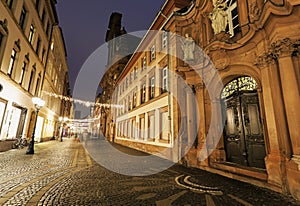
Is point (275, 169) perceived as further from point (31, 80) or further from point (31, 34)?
point (31, 34)

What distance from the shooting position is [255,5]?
5969 mm

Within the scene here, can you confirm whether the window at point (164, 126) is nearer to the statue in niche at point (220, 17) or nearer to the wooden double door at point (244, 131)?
the wooden double door at point (244, 131)

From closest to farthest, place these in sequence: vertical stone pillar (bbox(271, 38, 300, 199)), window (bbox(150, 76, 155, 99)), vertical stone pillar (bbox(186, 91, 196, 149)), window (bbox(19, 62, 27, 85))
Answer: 1. vertical stone pillar (bbox(271, 38, 300, 199))
2. vertical stone pillar (bbox(186, 91, 196, 149))
3. window (bbox(19, 62, 27, 85))
4. window (bbox(150, 76, 155, 99))

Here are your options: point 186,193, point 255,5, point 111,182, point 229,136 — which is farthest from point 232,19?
point 111,182

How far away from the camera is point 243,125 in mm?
6645

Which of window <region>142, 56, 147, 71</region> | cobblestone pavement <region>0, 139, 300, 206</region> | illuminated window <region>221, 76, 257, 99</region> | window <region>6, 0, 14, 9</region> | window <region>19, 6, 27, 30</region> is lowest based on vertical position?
cobblestone pavement <region>0, 139, 300, 206</region>

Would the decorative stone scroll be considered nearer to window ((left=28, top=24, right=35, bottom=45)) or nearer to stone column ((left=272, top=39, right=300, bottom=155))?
stone column ((left=272, top=39, right=300, bottom=155))

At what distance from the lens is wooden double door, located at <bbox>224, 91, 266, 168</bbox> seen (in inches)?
240

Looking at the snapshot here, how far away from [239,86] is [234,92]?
0.34 meters

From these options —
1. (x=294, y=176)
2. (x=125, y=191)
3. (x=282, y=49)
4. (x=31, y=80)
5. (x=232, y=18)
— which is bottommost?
(x=125, y=191)

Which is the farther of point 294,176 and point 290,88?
point 290,88

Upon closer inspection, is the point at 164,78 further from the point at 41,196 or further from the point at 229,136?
the point at 41,196

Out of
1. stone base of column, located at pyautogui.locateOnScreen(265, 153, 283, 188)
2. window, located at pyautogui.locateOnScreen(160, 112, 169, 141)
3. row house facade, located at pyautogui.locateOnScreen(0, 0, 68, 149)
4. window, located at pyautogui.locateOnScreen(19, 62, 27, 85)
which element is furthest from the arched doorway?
window, located at pyautogui.locateOnScreen(19, 62, 27, 85)

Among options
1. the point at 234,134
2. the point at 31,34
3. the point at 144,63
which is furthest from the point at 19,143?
the point at 234,134
